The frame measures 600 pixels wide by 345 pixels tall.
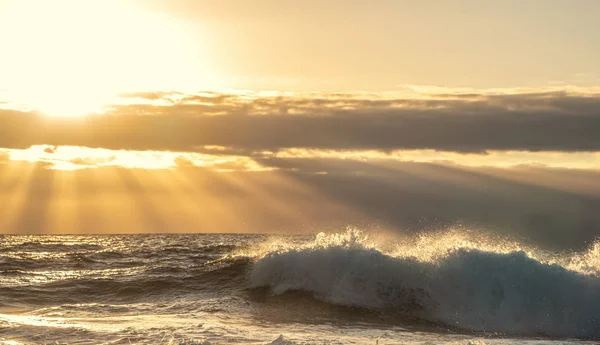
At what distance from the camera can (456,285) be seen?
21.3 meters

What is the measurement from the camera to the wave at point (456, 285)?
19297 millimetres

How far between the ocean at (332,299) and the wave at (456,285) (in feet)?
0.13

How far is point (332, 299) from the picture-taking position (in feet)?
71.3

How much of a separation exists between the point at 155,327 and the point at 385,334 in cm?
564

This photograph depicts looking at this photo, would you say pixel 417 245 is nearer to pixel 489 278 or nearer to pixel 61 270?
pixel 489 278

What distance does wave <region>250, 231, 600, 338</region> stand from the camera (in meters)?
19.3

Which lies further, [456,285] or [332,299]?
[332,299]

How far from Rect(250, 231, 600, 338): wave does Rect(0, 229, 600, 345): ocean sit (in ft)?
0.13

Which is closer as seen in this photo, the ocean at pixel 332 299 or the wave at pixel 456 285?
the ocean at pixel 332 299

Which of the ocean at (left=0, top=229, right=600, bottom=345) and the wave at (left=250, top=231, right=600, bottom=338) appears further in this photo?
the wave at (left=250, top=231, right=600, bottom=338)

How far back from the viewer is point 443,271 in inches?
865

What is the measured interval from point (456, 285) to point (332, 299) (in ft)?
13.3

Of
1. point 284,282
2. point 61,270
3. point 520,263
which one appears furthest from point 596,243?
point 61,270

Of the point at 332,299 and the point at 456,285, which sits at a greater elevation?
the point at 456,285
